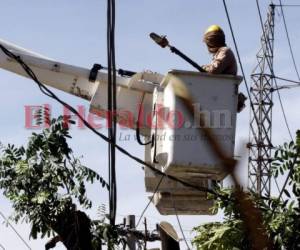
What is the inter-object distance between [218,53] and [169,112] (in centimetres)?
79

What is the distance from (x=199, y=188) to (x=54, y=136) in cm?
216

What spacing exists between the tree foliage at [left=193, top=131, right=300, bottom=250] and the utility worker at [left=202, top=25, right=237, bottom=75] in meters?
0.88

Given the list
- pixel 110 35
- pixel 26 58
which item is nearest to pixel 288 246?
pixel 110 35

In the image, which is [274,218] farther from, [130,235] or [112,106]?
[130,235]

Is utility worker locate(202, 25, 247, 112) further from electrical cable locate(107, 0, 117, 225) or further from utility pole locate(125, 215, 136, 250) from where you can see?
utility pole locate(125, 215, 136, 250)

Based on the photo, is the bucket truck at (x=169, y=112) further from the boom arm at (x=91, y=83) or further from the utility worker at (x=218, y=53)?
the utility worker at (x=218, y=53)

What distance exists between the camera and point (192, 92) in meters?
7.28

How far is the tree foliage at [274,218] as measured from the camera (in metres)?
7.85

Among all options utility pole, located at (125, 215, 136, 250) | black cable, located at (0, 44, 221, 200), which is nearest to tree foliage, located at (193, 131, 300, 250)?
black cable, located at (0, 44, 221, 200)

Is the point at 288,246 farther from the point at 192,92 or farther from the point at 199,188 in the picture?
the point at 192,92

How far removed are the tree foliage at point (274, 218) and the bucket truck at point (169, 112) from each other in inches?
16.1

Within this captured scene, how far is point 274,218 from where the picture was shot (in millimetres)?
8031

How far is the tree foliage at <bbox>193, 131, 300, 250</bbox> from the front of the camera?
785 centimetres

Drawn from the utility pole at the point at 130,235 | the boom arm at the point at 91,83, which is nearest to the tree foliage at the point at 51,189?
the boom arm at the point at 91,83
